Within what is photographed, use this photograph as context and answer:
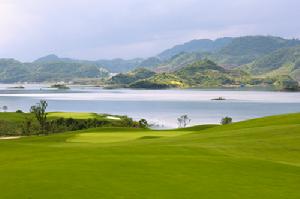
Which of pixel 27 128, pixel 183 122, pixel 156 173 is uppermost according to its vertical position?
pixel 156 173

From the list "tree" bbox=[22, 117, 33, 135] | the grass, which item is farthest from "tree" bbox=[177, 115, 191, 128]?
the grass

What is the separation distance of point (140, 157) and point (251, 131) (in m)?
19.1

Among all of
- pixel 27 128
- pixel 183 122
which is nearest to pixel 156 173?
pixel 27 128

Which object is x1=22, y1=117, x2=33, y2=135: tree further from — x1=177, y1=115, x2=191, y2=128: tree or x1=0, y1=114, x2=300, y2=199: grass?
x1=0, y1=114, x2=300, y2=199: grass

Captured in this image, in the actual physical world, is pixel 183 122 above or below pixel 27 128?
below

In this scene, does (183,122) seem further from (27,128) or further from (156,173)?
(156,173)

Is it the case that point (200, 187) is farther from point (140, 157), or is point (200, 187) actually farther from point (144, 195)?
point (140, 157)

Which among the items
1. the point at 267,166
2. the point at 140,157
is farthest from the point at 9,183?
the point at 267,166

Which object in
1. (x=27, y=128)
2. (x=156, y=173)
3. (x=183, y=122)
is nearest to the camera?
(x=156, y=173)

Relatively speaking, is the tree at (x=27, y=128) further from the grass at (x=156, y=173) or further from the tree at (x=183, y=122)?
the grass at (x=156, y=173)

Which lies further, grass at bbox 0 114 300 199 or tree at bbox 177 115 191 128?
tree at bbox 177 115 191 128

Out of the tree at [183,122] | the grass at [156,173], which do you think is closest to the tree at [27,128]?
the tree at [183,122]

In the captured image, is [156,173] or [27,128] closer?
[156,173]

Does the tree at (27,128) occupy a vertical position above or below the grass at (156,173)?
below
